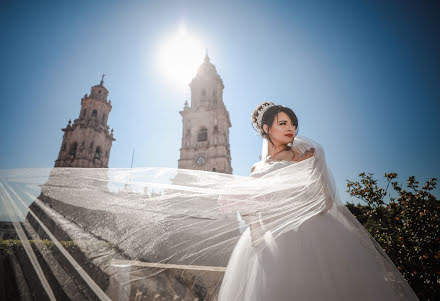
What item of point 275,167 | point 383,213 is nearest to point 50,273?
point 275,167

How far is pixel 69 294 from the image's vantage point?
6.56 ft

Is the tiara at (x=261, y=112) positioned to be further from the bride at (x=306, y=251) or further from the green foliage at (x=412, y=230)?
the green foliage at (x=412, y=230)

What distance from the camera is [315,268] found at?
4.40 ft

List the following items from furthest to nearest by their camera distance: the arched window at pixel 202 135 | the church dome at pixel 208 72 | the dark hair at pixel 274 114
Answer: the church dome at pixel 208 72 → the arched window at pixel 202 135 → the dark hair at pixel 274 114

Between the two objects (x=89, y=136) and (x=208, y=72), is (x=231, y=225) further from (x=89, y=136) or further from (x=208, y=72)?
(x=89, y=136)

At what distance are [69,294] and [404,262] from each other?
578 cm

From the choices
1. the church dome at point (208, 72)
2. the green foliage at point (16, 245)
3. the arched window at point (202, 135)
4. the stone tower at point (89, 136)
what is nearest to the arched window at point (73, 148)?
the stone tower at point (89, 136)

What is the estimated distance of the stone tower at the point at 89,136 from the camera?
29.8m

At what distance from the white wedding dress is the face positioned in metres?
0.83

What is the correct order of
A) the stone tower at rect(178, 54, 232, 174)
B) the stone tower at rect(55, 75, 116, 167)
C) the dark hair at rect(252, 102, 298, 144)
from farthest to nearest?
the stone tower at rect(55, 75, 116, 167) → the stone tower at rect(178, 54, 232, 174) → the dark hair at rect(252, 102, 298, 144)

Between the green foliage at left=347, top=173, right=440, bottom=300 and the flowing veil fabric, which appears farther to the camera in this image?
the green foliage at left=347, top=173, right=440, bottom=300

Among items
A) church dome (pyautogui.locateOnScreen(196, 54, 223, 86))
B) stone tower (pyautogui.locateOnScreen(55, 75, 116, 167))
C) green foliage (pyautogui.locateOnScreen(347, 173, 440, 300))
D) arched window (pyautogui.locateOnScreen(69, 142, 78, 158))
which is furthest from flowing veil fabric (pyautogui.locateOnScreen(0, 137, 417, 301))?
arched window (pyautogui.locateOnScreen(69, 142, 78, 158))

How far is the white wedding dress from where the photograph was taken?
1271 mm

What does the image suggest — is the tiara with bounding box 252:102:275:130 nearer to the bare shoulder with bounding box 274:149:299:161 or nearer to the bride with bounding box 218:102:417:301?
the bare shoulder with bounding box 274:149:299:161
